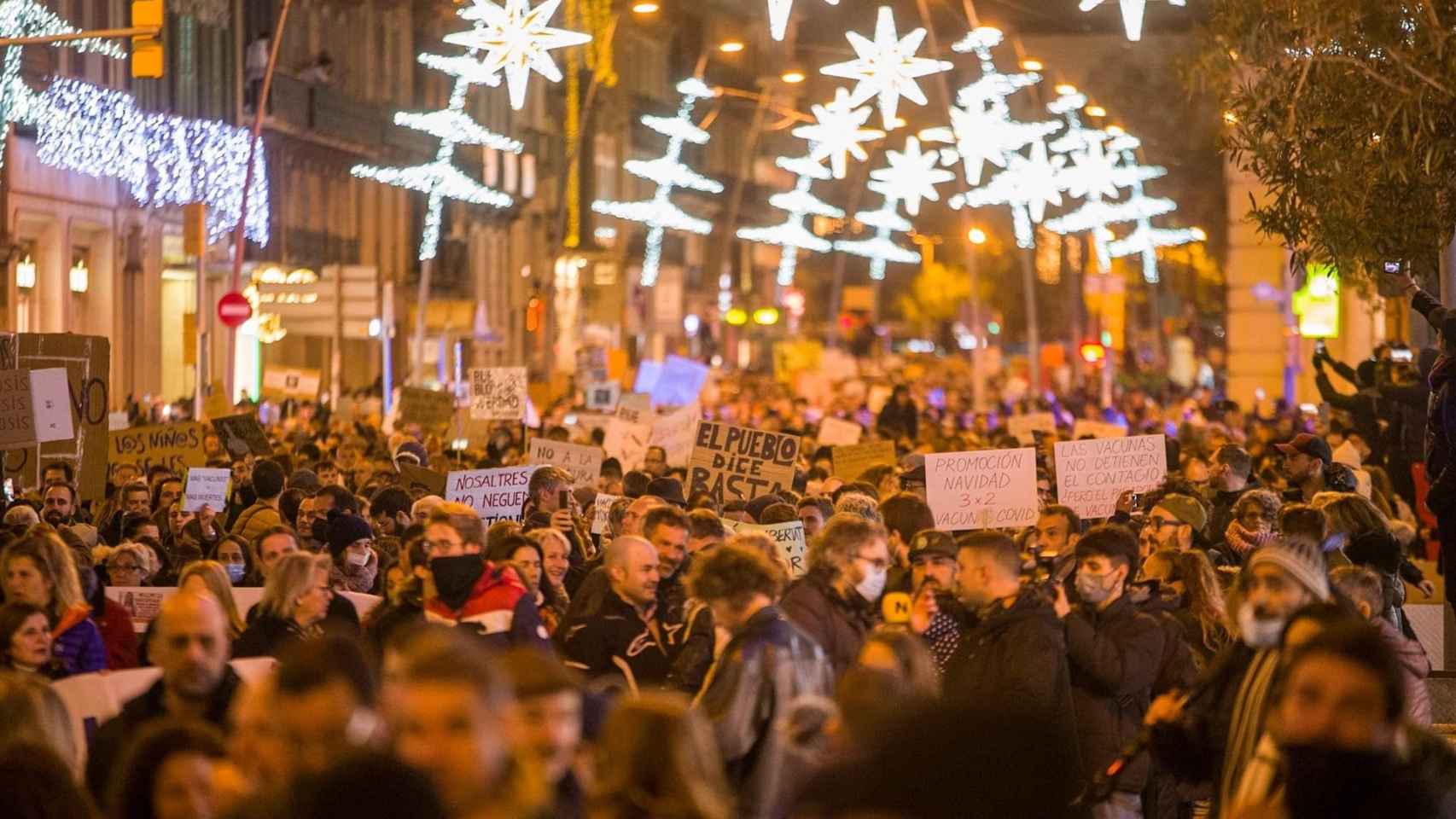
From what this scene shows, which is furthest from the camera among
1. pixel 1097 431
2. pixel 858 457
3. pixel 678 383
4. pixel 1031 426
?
pixel 678 383

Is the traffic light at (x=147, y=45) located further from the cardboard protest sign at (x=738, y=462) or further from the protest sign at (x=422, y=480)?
the cardboard protest sign at (x=738, y=462)

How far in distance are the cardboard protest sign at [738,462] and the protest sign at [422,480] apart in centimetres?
180

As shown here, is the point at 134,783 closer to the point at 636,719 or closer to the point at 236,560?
the point at 636,719

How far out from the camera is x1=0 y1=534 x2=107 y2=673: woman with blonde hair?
8898 mm

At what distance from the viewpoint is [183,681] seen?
7.21 meters

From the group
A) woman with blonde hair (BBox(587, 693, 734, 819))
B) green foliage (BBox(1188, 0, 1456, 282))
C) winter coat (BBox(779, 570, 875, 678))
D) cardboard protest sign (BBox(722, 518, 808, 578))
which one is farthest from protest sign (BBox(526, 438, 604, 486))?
woman with blonde hair (BBox(587, 693, 734, 819))

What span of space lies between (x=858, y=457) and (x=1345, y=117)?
21.2 feet

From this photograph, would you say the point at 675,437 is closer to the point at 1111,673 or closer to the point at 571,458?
the point at 571,458

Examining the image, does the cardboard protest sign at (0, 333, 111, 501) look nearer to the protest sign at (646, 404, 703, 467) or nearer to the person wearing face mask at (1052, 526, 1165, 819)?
the protest sign at (646, 404, 703, 467)

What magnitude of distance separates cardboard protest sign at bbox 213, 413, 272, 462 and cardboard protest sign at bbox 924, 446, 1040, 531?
23.1ft

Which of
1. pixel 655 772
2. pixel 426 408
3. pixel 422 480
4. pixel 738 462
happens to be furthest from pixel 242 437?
pixel 655 772

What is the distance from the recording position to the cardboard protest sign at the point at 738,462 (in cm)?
1809

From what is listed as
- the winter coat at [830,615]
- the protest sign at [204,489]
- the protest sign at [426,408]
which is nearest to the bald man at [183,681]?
the winter coat at [830,615]

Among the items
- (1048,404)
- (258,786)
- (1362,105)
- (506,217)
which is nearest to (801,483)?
(1362,105)
